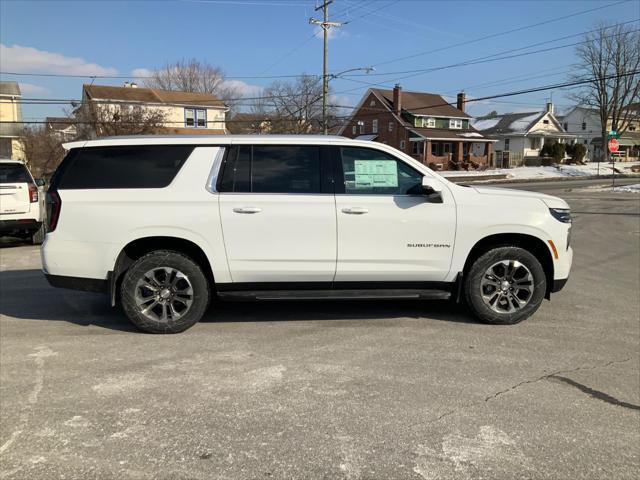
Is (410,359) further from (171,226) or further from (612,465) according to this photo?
(171,226)

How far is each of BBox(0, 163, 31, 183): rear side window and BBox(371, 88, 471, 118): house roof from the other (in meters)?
49.7

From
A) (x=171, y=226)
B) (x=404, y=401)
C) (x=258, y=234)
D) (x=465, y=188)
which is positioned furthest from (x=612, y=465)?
(x=171, y=226)

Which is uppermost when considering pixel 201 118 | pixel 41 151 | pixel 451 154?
pixel 201 118

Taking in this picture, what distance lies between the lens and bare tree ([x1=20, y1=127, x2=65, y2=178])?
3094cm

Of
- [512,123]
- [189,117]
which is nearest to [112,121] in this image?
[189,117]

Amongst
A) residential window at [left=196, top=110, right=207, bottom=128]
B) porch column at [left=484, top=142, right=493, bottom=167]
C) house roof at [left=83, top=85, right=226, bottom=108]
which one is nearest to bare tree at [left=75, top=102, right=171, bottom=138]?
house roof at [left=83, top=85, right=226, bottom=108]

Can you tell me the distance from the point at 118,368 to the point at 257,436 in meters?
1.64

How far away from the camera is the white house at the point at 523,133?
6606cm

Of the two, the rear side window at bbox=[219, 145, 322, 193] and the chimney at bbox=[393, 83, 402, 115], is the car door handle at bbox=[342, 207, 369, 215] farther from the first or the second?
the chimney at bbox=[393, 83, 402, 115]

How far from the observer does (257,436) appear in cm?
319

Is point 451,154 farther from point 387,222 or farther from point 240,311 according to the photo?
point 387,222

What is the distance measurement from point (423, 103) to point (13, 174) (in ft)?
178

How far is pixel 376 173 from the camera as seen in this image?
5.16 metres

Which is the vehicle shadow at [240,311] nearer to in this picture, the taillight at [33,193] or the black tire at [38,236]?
the taillight at [33,193]
